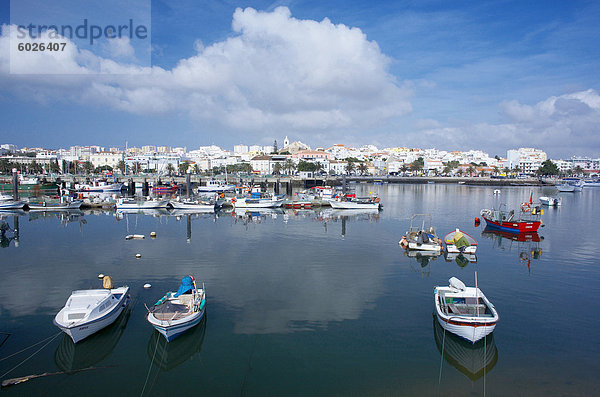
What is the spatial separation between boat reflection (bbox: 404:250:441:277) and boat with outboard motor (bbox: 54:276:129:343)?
12758 mm

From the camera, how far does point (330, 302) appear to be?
13203 millimetres

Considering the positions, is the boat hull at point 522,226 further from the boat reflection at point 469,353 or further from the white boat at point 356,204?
the boat reflection at point 469,353

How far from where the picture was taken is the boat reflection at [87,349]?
9.48m

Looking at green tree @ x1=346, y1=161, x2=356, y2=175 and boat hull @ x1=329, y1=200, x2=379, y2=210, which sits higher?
green tree @ x1=346, y1=161, x2=356, y2=175

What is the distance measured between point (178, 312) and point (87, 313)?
95.9 inches

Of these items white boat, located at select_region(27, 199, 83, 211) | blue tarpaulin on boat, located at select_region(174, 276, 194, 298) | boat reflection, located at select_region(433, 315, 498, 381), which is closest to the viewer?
boat reflection, located at select_region(433, 315, 498, 381)

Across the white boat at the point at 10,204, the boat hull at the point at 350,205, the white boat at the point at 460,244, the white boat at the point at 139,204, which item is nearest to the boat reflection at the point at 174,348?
the white boat at the point at 460,244

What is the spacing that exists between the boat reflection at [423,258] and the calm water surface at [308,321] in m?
0.17

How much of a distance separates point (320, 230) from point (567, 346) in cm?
1846

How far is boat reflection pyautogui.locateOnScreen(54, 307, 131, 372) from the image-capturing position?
31.1 ft

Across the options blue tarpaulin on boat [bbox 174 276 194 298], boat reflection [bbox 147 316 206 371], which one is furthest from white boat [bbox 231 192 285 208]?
boat reflection [bbox 147 316 206 371]

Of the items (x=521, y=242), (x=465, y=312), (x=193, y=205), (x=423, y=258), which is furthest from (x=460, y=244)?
(x=193, y=205)

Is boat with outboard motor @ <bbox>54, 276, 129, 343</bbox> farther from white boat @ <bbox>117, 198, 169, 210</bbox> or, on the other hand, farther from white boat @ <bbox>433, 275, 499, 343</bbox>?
white boat @ <bbox>117, 198, 169, 210</bbox>

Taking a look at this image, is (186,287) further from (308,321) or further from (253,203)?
(253,203)
